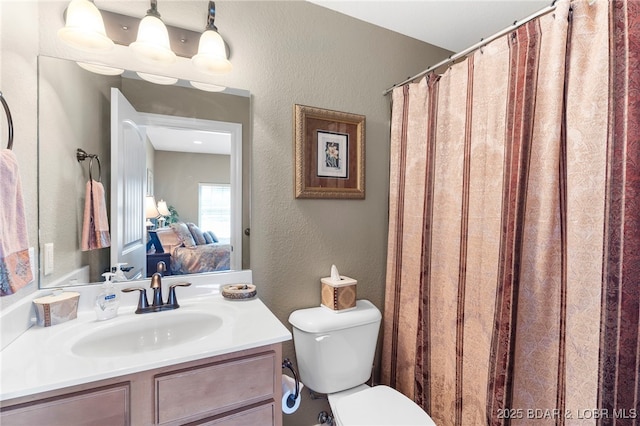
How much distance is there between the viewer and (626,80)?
Result: 0.89m

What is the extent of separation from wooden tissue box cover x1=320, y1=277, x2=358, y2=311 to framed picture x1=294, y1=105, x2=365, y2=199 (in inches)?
18.7

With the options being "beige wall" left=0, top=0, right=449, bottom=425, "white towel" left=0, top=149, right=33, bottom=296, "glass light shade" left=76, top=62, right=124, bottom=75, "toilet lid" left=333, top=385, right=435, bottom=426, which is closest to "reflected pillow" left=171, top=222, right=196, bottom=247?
"beige wall" left=0, top=0, right=449, bottom=425

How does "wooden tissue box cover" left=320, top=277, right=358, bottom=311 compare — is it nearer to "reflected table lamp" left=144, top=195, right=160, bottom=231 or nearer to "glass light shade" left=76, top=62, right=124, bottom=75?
"reflected table lamp" left=144, top=195, right=160, bottom=231

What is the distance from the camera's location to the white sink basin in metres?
1.05

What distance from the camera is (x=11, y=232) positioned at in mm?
817

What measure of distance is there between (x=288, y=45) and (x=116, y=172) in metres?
1.03

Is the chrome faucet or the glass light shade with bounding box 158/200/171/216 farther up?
the glass light shade with bounding box 158/200/171/216

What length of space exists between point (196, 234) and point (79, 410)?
0.76m

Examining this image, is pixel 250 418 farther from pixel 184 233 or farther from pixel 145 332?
pixel 184 233

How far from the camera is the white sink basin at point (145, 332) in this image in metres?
1.05

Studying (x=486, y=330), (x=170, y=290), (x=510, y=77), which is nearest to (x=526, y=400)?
(x=486, y=330)

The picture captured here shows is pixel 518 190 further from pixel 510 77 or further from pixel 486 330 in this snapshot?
pixel 486 330

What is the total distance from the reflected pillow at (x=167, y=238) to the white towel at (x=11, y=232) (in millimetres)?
510

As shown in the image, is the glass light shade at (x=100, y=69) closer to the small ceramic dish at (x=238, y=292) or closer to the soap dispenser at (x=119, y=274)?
the soap dispenser at (x=119, y=274)
